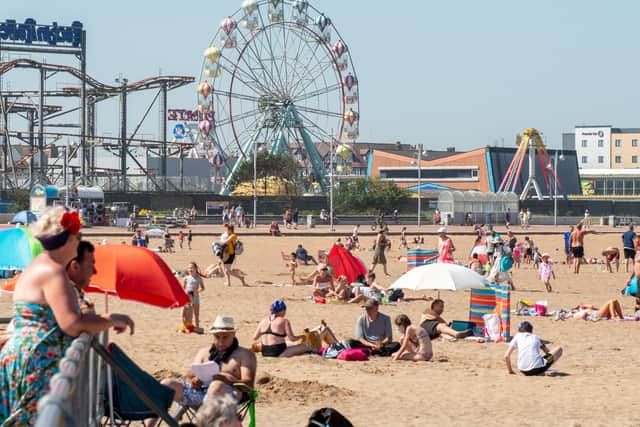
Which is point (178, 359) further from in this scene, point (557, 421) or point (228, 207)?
point (228, 207)

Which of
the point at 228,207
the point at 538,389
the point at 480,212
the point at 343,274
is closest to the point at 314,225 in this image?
the point at 228,207

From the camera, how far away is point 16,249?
11.0 m

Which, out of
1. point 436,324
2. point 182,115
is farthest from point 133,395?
point 182,115

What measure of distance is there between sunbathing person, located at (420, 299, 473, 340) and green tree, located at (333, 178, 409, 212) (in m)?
62.8

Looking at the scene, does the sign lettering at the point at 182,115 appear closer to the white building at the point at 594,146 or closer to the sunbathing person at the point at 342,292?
the white building at the point at 594,146

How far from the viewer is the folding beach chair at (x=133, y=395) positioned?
5121 mm

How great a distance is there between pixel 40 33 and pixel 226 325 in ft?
223

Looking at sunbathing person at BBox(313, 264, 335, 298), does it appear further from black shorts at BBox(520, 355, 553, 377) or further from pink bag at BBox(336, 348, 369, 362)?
black shorts at BBox(520, 355, 553, 377)

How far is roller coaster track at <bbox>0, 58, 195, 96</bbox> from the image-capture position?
71.2 m

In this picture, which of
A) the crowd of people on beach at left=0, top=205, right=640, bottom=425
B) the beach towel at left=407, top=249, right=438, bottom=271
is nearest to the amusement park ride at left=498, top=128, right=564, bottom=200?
the crowd of people on beach at left=0, top=205, right=640, bottom=425

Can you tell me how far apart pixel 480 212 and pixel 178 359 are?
61210mm

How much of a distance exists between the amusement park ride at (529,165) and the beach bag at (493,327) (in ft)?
262

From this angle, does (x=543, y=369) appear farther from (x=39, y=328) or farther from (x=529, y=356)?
(x=39, y=328)

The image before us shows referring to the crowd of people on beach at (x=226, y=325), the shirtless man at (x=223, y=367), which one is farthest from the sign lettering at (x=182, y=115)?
the shirtless man at (x=223, y=367)
